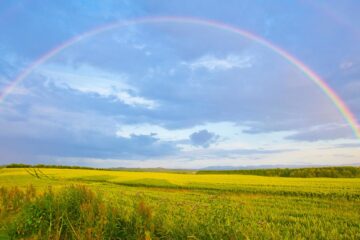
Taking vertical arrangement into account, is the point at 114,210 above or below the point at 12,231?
above

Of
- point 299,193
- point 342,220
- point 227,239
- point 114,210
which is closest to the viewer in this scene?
point 227,239

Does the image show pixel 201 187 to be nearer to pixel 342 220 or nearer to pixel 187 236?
pixel 342 220

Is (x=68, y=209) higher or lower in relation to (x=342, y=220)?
higher

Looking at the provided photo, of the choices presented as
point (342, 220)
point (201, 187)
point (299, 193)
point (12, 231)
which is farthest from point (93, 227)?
point (201, 187)

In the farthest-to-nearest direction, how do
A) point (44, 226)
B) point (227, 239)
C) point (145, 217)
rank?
1. point (44, 226)
2. point (145, 217)
3. point (227, 239)

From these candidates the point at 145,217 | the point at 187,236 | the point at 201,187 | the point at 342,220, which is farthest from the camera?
the point at 201,187

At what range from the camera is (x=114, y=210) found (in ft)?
30.6

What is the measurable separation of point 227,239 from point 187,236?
910 millimetres

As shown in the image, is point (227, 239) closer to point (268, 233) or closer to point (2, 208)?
point (268, 233)

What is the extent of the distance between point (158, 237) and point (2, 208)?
861 centimetres

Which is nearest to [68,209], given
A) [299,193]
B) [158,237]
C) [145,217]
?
[145,217]

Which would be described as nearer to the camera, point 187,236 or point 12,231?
point 187,236

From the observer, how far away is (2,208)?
524 inches

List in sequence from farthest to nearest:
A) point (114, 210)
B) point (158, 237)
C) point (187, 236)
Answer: point (114, 210) < point (158, 237) < point (187, 236)
